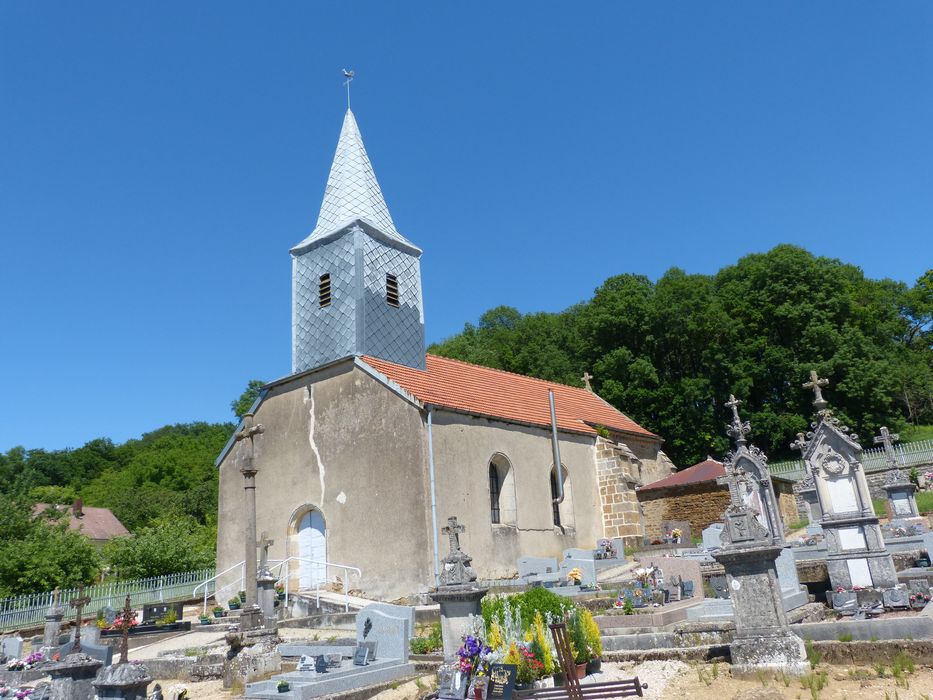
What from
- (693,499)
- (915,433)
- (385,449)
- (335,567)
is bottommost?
(335,567)

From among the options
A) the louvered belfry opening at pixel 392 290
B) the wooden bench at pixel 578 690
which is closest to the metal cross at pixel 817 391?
the wooden bench at pixel 578 690

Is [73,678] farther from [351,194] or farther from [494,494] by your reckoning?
[351,194]

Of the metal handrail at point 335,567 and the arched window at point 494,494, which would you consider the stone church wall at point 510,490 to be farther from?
the metal handrail at point 335,567

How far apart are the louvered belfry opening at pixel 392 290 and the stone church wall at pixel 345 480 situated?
297cm

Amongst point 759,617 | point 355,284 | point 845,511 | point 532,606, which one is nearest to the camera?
point 759,617

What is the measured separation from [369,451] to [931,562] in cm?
1289

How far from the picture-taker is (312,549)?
19.7 m

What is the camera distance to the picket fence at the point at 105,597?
768 inches

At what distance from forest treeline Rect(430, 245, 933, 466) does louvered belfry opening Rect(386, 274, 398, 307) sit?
782 inches

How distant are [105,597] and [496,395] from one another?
13.3 metres

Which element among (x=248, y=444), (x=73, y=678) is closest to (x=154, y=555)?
(x=248, y=444)

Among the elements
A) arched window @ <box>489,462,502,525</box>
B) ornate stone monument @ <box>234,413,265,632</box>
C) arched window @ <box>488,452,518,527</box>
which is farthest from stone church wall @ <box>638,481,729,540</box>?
ornate stone monument @ <box>234,413,265,632</box>

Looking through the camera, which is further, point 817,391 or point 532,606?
point 817,391

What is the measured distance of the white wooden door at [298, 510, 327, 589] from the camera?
63.3 feet
